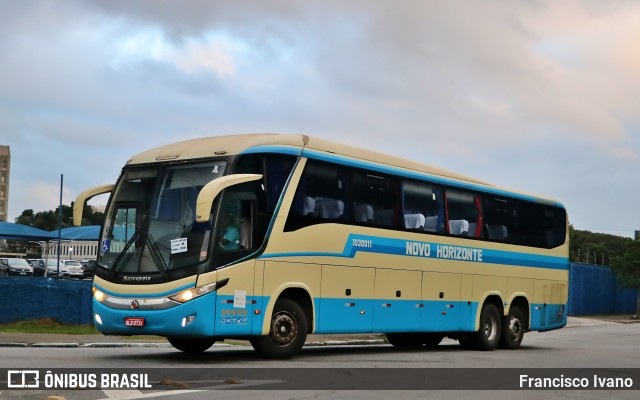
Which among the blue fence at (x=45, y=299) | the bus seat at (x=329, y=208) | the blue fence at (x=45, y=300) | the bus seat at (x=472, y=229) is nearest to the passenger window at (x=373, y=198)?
the bus seat at (x=329, y=208)

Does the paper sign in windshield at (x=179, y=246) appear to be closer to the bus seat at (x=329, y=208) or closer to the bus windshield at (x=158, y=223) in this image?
the bus windshield at (x=158, y=223)

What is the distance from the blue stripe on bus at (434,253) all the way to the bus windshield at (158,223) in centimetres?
141

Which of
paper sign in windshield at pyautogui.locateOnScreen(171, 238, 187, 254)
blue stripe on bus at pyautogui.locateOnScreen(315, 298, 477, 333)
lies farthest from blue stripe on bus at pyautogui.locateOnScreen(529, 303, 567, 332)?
paper sign in windshield at pyautogui.locateOnScreen(171, 238, 187, 254)

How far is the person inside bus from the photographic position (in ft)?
51.4

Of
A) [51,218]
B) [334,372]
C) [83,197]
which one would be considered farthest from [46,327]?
[51,218]

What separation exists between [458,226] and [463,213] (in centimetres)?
41

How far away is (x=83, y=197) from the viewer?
1731cm

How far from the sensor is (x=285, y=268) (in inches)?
658

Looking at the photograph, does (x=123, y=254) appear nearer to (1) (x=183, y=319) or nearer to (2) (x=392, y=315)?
(1) (x=183, y=319)

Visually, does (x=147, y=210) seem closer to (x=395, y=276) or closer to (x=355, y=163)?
(x=355, y=163)

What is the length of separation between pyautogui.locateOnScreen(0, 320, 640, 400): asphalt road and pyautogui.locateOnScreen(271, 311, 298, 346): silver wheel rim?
39 centimetres

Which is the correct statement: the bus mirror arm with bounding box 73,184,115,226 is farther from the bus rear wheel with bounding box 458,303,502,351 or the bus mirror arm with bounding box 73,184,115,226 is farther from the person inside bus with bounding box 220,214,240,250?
the bus rear wheel with bounding box 458,303,502,351

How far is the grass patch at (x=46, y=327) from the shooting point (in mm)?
24344

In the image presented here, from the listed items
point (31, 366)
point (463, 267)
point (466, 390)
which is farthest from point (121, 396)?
point (463, 267)
